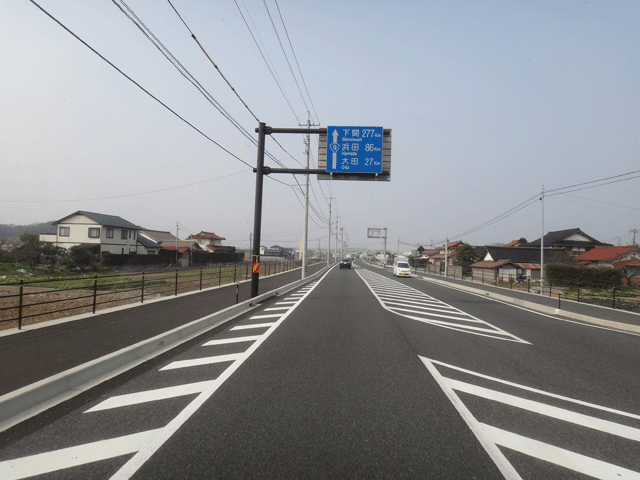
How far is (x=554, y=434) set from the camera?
13.3 ft

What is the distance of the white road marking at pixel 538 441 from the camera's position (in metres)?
3.40

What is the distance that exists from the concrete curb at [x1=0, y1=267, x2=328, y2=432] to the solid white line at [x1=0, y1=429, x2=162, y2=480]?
1034mm

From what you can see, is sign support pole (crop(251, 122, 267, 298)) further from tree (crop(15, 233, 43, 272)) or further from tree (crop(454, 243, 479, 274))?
tree (crop(454, 243, 479, 274))

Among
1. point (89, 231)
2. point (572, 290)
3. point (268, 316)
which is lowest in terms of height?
point (572, 290)

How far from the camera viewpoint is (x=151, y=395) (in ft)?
16.3

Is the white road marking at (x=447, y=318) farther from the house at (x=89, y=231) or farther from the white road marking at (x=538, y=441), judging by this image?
the house at (x=89, y=231)

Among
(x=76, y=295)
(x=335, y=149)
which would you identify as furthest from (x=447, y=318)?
(x=76, y=295)

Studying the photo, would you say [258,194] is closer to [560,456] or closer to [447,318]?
[447,318]

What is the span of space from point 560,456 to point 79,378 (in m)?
6.19

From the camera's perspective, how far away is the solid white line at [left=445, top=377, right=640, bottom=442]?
13.8ft

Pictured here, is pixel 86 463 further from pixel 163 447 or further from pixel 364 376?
pixel 364 376

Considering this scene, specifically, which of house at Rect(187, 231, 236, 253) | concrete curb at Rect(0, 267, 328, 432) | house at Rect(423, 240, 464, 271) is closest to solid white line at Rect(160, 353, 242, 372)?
concrete curb at Rect(0, 267, 328, 432)

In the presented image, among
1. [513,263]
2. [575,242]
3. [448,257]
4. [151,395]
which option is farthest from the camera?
[448,257]

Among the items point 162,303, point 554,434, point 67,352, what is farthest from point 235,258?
point 554,434
